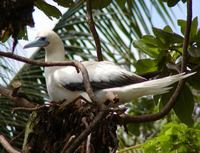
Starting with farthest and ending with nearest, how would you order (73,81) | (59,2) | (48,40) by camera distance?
(48,40) → (73,81) → (59,2)

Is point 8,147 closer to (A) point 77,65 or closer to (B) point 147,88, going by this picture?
(A) point 77,65

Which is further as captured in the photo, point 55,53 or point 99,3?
point 55,53

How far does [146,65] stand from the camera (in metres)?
A: 3.38

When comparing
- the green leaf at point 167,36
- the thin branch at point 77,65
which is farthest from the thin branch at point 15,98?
the green leaf at point 167,36

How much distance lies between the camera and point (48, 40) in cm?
417

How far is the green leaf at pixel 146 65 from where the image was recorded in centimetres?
336

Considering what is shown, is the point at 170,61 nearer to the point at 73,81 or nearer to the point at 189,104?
the point at 189,104

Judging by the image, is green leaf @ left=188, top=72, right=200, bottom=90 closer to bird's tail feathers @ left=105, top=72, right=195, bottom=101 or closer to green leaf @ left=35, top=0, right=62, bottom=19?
bird's tail feathers @ left=105, top=72, right=195, bottom=101

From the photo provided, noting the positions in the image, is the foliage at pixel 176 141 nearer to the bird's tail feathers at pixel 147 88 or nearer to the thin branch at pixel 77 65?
the bird's tail feathers at pixel 147 88

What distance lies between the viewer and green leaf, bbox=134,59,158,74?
336 centimetres

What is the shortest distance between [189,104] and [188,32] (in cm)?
45

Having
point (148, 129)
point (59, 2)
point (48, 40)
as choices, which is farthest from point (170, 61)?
point (148, 129)

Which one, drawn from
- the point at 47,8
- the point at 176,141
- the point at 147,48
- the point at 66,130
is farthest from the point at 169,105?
the point at 176,141

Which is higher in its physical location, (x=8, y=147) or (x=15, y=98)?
(x=15, y=98)
